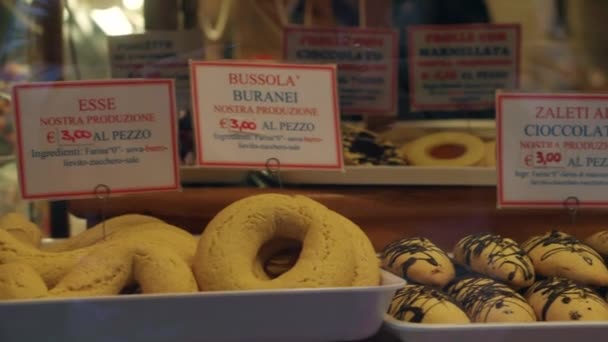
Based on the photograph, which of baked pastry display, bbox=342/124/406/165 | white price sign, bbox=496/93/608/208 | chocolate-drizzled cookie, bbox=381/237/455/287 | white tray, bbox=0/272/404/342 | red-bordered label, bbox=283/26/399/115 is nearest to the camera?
white tray, bbox=0/272/404/342

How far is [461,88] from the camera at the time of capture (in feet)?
3.73

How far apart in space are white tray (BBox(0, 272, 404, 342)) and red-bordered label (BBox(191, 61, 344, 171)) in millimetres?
230

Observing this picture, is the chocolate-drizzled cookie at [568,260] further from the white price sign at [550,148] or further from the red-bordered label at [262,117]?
the red-bordered label at [262,117]

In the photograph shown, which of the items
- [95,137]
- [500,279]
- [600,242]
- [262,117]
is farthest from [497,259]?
[95,137]

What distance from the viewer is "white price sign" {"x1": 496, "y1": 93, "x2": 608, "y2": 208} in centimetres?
82

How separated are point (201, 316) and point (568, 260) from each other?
34 centimetres

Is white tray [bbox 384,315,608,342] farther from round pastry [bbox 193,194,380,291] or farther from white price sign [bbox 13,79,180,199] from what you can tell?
white price sign [bbox 13,79,180,199]

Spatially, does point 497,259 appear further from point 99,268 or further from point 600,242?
point 99,268

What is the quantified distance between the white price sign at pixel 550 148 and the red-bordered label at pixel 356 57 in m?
0.27

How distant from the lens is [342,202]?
860mm

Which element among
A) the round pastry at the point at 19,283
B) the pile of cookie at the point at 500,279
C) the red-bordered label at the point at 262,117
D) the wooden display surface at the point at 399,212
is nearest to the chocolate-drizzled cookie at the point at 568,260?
the pile of cookie at the point at 500,279

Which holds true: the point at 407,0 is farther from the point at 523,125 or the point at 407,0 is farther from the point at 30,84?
the point at 30,84

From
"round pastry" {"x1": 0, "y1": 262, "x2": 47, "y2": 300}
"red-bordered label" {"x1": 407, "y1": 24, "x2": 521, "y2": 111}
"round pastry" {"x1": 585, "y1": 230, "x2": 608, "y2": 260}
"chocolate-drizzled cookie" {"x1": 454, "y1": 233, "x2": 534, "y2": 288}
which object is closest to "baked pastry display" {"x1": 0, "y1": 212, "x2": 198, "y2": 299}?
"round pastry" {"x1": 0, "y1": 262, "x2": 47, "y2": 300}

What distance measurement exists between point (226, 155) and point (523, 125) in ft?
0.98
